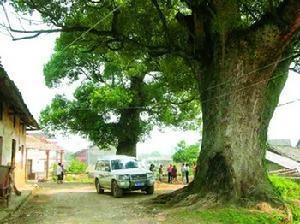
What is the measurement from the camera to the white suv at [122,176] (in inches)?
877

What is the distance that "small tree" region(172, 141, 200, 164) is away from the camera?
55947 mm

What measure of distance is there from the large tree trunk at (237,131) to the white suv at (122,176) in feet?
22.9

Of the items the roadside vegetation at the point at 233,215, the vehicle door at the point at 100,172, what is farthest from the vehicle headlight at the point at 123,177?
the roadside vegetation at the point at 233,215

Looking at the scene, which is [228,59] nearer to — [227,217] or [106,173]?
[227,217]

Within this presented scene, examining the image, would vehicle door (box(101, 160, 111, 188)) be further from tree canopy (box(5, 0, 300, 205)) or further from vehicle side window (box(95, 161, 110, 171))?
tree canopy (box(5, 0, 300, 205))

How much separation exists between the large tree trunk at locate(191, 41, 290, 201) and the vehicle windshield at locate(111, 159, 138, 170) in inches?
333

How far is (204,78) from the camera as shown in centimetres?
1647

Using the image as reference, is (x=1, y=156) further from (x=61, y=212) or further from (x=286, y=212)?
(x=286, y=212)

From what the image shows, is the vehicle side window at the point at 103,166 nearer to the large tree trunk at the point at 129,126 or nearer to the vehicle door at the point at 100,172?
the vehicle door at the point at 100,172

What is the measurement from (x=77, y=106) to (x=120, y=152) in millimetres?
4567

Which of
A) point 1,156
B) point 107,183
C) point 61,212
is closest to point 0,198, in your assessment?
point 61,212

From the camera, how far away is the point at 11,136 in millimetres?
25500

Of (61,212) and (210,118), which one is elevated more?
(210,118)

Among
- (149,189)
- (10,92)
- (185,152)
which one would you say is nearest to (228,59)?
(10,92)
